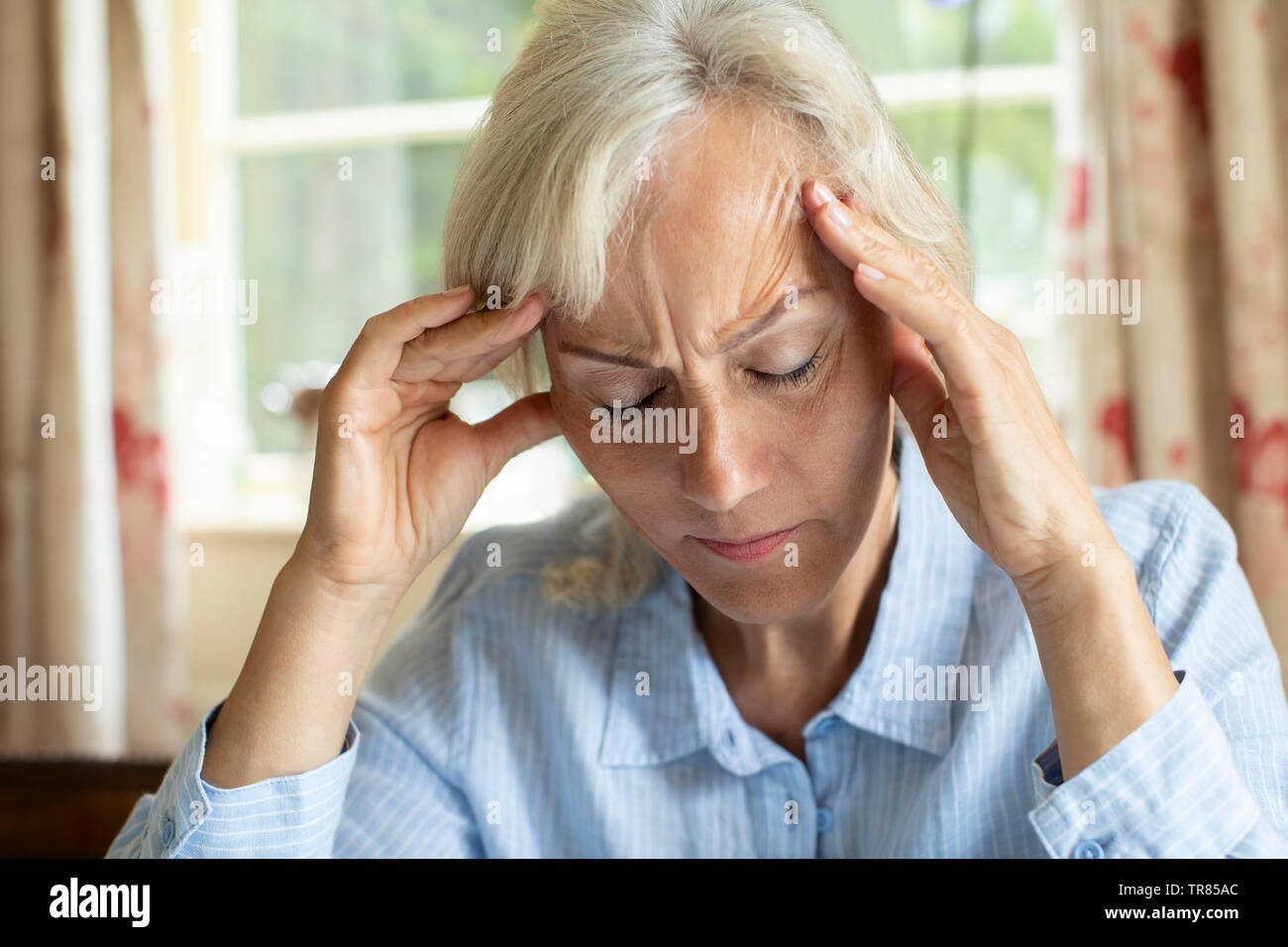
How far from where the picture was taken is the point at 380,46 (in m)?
2.85

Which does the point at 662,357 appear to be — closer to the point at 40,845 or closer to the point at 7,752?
the point at 40,845

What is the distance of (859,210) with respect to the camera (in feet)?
3.12

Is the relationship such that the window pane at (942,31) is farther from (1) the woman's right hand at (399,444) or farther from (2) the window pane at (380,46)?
(1) the woman's right hand at (399,444)

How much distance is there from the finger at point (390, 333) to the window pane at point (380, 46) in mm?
2008

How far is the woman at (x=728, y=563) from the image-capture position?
888 mm

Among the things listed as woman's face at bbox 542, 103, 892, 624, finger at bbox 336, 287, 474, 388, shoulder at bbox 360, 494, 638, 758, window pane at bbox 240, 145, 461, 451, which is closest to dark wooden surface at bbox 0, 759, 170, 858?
shoulder at bbox 360, 494, 638, 758

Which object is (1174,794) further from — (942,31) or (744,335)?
(942,31)

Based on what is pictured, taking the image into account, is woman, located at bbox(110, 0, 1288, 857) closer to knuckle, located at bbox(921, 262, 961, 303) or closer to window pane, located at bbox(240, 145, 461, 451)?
knuckle, located at bbox(921, 262, 961, 303)

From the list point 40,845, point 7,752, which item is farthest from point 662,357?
point 7,752

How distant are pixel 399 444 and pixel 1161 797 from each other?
0.76 meters

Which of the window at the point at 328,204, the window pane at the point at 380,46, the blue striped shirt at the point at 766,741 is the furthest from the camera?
the window pane at the point at 380,46

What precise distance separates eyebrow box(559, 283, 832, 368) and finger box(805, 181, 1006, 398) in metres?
0.04

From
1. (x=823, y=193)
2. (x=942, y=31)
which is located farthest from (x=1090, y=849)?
(x=942, y=31)

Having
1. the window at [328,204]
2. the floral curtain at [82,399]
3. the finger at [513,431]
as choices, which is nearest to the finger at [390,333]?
the finger at [513,431]
